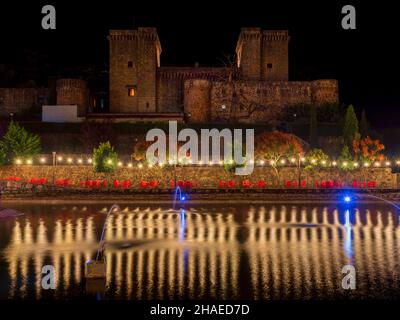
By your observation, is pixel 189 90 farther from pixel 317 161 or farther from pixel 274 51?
pixel 317 161

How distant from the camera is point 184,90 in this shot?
53.5m

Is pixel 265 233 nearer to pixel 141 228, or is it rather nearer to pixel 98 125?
pixel 141 228

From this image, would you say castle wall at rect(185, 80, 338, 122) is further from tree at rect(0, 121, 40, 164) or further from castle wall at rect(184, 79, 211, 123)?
tree at rect(0, 121, 40, 164)

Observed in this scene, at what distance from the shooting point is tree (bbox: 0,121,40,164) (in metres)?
34.3

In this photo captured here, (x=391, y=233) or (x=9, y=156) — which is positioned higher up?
(x=9, y=156)

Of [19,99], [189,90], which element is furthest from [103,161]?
[19,99]

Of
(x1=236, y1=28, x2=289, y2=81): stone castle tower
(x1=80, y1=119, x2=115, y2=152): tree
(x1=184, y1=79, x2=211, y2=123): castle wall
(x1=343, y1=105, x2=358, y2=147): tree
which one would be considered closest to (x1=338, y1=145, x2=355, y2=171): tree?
(x1=343, y1=105, x2=358, y2=147): tree

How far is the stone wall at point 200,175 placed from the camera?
33969 millimetres

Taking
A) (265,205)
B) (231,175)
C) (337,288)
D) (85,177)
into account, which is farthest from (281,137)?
(337,288)

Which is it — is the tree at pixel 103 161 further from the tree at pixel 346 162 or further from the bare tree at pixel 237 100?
the bare tree at pixel 237 100

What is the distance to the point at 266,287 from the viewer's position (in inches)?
463

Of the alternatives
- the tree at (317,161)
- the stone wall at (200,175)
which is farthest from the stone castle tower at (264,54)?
the stone wall at (200,175)
